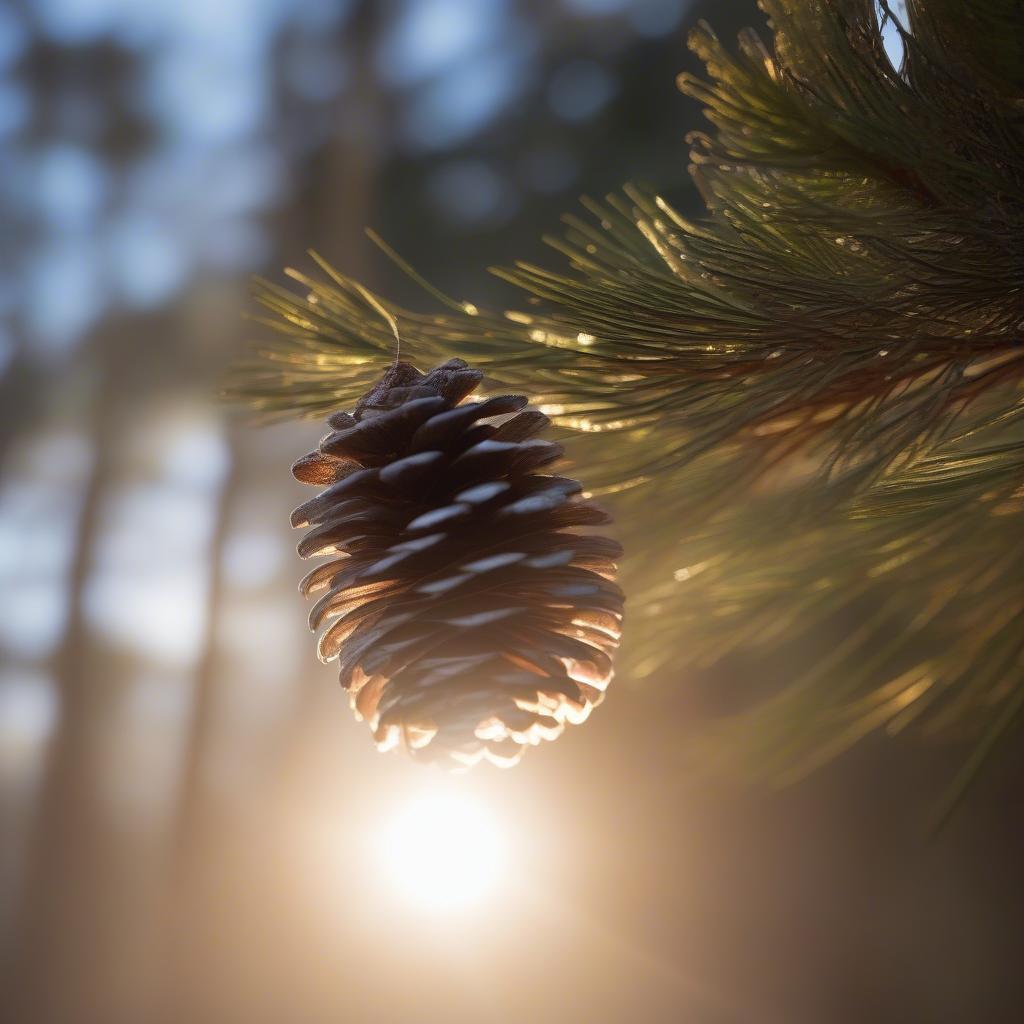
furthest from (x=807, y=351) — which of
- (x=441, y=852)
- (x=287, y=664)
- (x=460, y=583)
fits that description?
(x=287, y=664)

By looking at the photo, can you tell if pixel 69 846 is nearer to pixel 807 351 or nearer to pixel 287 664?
pixel 287 664

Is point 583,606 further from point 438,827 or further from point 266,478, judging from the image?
point 266,478

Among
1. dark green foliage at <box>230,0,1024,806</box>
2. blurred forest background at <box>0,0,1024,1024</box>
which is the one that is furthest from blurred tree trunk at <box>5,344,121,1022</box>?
dark green foliage at <box>230,0,1024,806</box>

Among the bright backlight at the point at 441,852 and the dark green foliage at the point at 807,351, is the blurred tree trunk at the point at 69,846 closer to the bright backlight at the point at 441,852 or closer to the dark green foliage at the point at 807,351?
the bright backlight at the point at 441,852

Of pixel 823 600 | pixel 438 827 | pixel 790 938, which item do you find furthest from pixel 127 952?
pixel 823 600

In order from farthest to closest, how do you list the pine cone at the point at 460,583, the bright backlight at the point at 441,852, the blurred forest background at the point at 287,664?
the bright backlight at the point at 441,852
the blurred forest background at the point at 287,664
the pine cone at the point at 460,583

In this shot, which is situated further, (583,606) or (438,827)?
(438,827)

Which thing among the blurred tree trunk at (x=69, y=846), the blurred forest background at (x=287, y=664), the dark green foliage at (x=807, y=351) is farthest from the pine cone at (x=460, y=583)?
the blurred tree trunk at (x=69, y=846)
